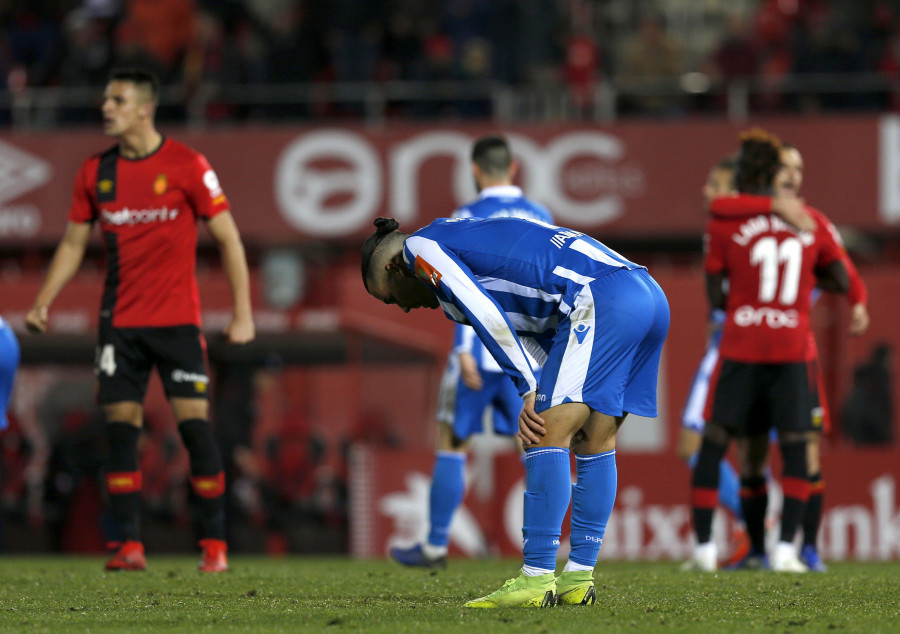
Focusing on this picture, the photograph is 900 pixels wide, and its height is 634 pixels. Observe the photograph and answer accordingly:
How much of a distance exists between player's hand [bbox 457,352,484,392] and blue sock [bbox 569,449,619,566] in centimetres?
236

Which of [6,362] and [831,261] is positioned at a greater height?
[831,261]

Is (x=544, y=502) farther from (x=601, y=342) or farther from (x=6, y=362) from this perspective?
(x=6, y=362)

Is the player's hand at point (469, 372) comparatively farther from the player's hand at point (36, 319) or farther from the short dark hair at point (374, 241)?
the short dark hair at point (374, 241)

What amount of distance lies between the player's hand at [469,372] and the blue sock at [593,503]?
7.75ft

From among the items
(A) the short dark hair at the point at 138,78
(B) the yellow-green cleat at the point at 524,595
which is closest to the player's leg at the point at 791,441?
(B) the yellow-green cleat at the point at 524,595

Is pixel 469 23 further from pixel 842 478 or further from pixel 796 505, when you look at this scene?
pixel 796 505

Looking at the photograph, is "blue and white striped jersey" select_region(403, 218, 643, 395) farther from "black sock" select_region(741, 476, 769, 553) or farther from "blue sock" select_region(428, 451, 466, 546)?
"black sock" select_region(741, 476, 769, 553)

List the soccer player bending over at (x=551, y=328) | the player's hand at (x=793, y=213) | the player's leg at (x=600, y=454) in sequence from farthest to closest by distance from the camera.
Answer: the player's hand at (x=793, y=213)
the player's leg at (x=600, y=454)
the soccer player bending over at (x=551, y=328)

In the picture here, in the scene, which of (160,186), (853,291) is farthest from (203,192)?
(853,291)

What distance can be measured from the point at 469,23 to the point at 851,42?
16.2ft

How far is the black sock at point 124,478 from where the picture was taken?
7223mm

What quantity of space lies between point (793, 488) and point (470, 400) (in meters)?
1.89

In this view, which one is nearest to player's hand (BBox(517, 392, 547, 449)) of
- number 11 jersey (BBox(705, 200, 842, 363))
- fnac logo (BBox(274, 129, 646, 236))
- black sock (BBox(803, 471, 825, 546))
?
number 11 jersey (BBox(705, 200, 842, 363))

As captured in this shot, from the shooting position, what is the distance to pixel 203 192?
23.8ft
